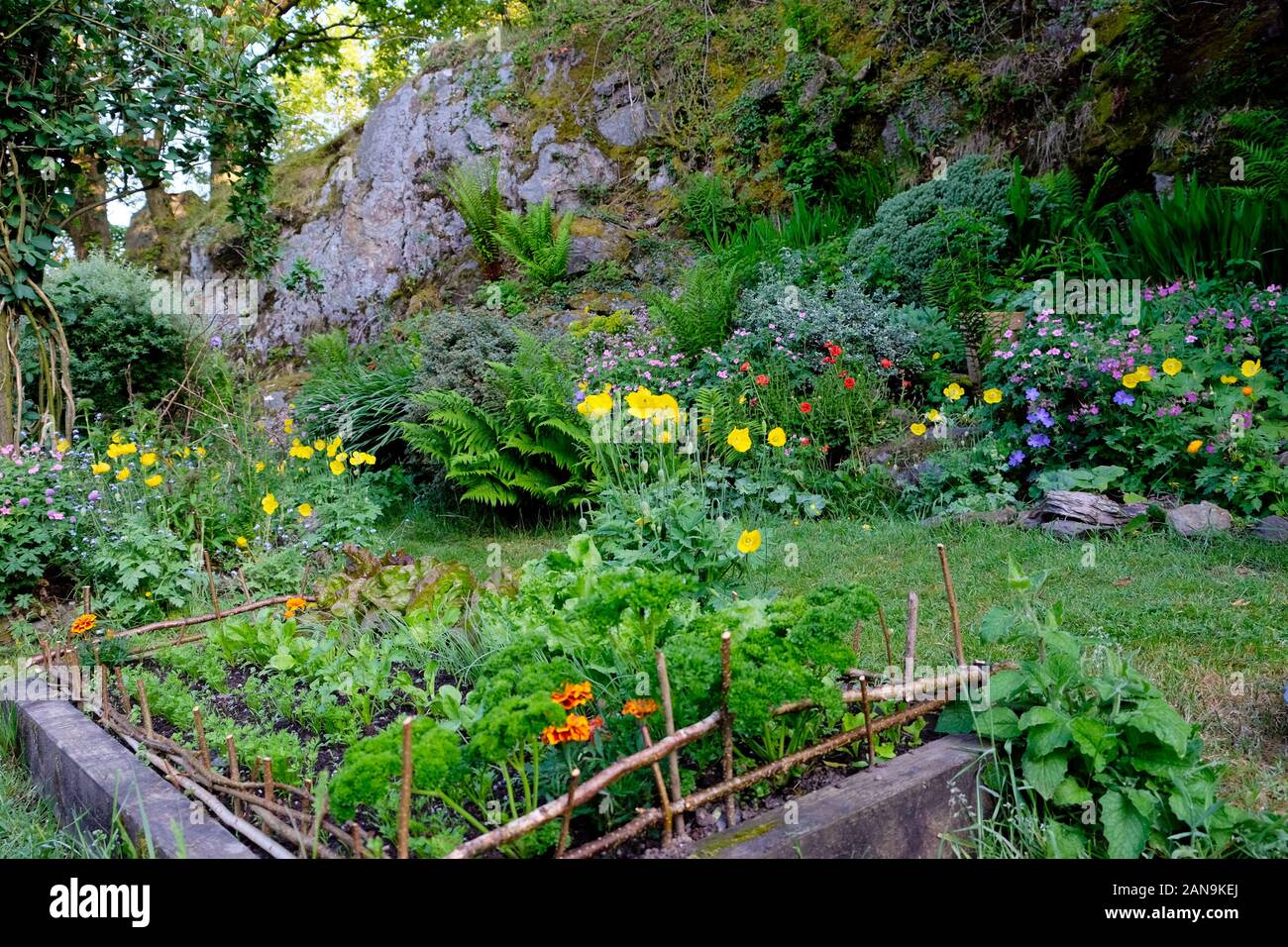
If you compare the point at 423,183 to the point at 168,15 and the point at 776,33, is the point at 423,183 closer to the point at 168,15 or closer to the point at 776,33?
the point at 776,33

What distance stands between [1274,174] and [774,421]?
3552mm

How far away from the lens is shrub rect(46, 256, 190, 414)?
891 cm

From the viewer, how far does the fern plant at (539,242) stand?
860cm

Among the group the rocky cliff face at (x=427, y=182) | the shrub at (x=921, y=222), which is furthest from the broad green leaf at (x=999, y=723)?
the rocky cliff face at (x=427, y=182)

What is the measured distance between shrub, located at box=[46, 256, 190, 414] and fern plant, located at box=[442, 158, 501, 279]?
330cm

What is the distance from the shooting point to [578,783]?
1721 mm

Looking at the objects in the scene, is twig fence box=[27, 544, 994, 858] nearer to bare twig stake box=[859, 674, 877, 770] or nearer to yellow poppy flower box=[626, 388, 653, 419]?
bare twig stake box=[859, 674, 877, 770]

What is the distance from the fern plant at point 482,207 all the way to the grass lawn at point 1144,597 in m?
5.61

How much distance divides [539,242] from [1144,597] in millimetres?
6826

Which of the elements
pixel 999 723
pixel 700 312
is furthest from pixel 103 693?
pixel 700 312

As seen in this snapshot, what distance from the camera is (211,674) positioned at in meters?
2.85

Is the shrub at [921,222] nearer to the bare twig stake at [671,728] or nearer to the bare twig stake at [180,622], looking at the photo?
the bare twig stake at [180,622]

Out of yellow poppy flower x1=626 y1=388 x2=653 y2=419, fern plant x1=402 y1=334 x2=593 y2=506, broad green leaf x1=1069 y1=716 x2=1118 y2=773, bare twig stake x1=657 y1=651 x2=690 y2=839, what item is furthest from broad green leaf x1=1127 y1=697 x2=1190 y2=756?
fern plant x1=402 y1=334 x2=593 y2=506

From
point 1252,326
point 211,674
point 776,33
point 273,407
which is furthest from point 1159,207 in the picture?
point 273,407
